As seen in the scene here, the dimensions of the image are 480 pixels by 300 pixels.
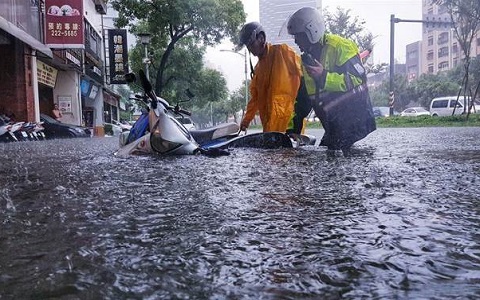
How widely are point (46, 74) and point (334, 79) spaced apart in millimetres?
16236

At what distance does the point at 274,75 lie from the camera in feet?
17.8

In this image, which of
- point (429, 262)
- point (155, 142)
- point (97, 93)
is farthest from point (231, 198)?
point (97, 93)

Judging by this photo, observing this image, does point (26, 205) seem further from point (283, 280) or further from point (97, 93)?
point (97, 93)

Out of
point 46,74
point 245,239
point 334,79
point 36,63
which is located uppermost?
point 36,63

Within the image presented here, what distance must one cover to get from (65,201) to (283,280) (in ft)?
4.49

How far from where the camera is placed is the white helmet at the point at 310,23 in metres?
4.70

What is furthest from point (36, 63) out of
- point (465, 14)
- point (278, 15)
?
point (465, 14)

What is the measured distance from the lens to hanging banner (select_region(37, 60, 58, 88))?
17.4 meters

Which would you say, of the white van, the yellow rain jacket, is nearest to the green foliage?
the white van

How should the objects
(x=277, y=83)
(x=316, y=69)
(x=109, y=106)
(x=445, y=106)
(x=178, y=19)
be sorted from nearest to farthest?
(x=316, y=69) → (x=277, y=83) → (x=178, y=19) → (x=445, y=106) → (x=109, y=106)

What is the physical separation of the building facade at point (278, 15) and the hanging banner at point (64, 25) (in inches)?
234

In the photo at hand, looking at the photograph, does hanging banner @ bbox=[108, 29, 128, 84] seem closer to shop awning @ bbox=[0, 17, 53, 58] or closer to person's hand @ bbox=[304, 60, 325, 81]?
shop awning @ bbox=[0, 17, 53, 58]

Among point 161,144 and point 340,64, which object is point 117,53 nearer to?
point 161,144

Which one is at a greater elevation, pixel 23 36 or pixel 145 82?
pixel 23 36
